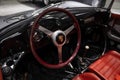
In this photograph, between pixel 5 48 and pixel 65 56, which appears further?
pixel 65 56

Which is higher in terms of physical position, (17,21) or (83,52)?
(17,21)

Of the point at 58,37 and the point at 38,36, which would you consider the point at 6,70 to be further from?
the point at 58,37

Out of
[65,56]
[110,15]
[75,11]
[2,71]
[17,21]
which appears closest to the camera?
[2,71]

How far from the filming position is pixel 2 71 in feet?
4.86

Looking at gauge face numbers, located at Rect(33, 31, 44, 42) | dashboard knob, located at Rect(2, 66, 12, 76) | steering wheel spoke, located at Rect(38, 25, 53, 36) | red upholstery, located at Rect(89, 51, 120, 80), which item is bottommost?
red upholstery, located at Rect(89, 51, 120, 80)

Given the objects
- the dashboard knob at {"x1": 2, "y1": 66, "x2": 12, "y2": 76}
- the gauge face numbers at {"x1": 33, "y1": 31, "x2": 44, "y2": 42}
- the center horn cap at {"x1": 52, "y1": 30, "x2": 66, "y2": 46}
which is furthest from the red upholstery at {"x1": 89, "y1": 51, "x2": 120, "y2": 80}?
the dashboard knob at {"x1": 2, "y1": 66, "x2": 12, "y2": 76}

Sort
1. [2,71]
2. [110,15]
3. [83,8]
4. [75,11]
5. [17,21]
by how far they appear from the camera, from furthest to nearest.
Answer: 1. [110,15]
2. [83,8]
3. [75,11]
4. [17,21]
5. [2,71]

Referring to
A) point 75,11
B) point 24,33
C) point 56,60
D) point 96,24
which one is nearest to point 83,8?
point 75,11

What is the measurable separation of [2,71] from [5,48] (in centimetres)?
19

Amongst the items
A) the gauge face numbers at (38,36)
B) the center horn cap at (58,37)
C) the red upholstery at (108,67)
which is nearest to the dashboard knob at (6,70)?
the gauge face numbers at (38,36)

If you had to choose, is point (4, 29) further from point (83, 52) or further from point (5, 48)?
point (83, 52)

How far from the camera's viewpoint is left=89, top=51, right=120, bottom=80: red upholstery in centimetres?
170

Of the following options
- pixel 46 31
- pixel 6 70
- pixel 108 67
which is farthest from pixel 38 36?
pixel 108 67

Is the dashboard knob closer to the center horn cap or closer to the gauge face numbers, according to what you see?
the gauge face numbers
